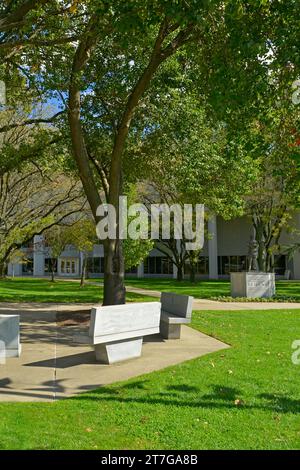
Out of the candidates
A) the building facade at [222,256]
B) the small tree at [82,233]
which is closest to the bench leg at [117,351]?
the small tree at [82,233]

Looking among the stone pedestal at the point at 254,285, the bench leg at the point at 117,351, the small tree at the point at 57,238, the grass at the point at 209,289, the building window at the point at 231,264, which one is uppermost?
the small tree at the point at 57,238

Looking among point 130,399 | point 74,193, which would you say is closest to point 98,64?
point 130,399

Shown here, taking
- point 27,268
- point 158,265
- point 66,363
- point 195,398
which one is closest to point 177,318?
point 66,363

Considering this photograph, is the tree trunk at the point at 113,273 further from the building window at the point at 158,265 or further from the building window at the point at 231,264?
the building window at the point at 158,265

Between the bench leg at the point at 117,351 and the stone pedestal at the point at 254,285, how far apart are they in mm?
13521

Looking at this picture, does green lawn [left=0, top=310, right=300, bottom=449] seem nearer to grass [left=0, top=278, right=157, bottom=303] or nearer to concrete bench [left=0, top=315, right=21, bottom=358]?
concrete bench [left=0, top=315, right=21, bottom=358]

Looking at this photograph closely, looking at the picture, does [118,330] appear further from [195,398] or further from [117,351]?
[195,398]

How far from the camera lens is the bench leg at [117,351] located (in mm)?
7572

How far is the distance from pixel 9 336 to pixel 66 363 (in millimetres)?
1097

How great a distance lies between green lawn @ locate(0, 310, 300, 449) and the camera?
443 centimetres

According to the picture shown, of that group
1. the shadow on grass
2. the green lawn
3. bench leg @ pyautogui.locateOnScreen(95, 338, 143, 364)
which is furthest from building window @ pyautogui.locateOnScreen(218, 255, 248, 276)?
the shadow on grass

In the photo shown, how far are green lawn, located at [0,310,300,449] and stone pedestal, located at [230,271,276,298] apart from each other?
13257mm

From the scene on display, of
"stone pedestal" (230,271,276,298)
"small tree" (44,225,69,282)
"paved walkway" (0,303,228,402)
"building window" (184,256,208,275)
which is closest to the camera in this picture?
"paved walkway" (0,303,228,402)
